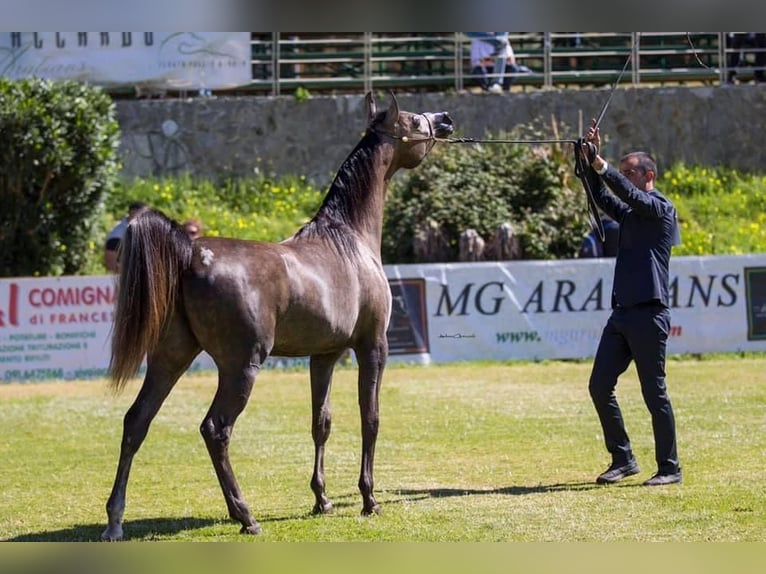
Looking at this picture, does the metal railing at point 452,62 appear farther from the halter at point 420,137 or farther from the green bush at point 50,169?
the halter at point 420,137

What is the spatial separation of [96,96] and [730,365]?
36.7 feet

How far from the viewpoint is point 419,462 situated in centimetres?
1092

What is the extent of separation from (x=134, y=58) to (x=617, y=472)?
1597cm

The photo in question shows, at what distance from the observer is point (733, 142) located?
982 inches

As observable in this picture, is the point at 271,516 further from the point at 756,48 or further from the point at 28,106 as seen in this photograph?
the point at 756,48

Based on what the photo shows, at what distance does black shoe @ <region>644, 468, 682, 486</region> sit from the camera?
9.34 meters

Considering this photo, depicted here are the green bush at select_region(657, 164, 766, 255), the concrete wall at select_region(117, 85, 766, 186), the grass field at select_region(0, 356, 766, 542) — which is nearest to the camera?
the grass field at select_region(0, 356, 766, 542)

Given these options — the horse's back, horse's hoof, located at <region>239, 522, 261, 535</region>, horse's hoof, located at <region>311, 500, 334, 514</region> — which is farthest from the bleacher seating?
horse's hoof, located at <region>239, 522, 261, 535</region>

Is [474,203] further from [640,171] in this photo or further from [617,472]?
[617,472]

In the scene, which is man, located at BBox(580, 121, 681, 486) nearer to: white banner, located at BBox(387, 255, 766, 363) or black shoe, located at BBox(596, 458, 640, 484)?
black shoe, located at BBox(596, 458, 640, 484)

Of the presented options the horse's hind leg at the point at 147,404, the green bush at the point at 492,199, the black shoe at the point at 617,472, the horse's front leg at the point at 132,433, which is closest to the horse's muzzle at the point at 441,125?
the horse's hind leg at the point at 147,404

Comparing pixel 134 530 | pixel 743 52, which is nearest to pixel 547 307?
pixel 743 52

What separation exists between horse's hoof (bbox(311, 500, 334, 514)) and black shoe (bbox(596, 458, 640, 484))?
7.28ft

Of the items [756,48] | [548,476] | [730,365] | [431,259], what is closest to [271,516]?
[548,476]
